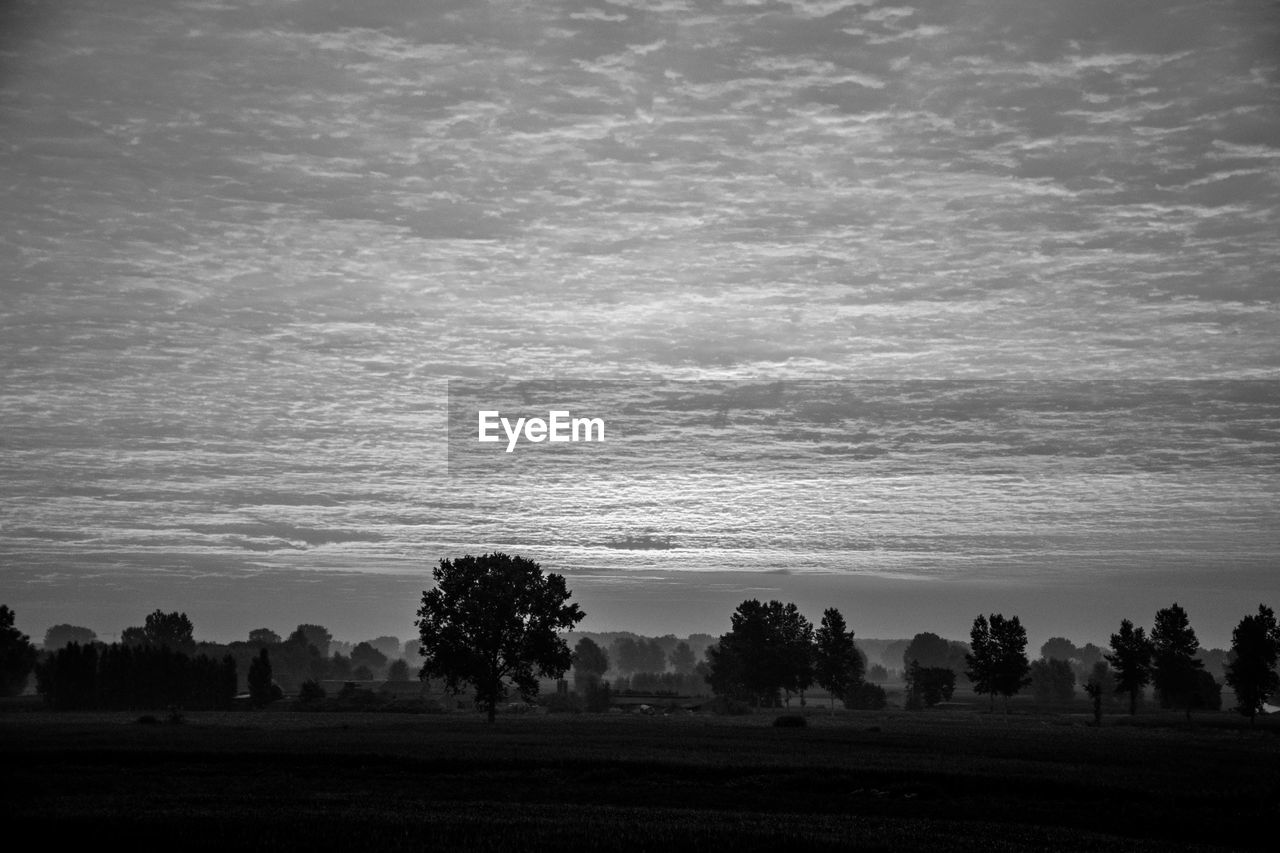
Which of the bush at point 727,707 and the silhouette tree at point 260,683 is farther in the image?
the silhouette tree at point 260,683

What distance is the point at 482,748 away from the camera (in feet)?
206

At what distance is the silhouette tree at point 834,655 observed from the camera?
15950 centimetres

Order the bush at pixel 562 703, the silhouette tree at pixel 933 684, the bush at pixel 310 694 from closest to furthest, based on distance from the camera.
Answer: the bush at pixel 310 694 → the bush at pixel 562 703 → the silhouette tree at pixel 933 684

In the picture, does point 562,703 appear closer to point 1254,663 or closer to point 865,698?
point 865,698

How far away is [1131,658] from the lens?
5527 inches

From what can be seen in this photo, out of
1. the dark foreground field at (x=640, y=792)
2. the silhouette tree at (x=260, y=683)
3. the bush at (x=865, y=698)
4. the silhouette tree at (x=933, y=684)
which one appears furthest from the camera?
the silhouette tree at (x=933, y=684)

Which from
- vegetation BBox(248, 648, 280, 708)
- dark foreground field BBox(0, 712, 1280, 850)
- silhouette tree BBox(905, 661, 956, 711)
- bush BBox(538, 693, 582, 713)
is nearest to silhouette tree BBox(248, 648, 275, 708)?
vegetation BBox(248, 648, 280, 708)

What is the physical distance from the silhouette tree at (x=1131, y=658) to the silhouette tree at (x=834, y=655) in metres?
36.7

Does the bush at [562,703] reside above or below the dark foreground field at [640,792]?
below

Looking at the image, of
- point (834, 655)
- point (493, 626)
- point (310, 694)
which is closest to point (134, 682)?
point (310, 694)

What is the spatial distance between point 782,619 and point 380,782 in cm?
13622

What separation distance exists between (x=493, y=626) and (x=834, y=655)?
6893 cm

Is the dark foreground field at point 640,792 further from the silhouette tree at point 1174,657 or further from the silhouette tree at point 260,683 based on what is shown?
the silhouette tree at point 260,683

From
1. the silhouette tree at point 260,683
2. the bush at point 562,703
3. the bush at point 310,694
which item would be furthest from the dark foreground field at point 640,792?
the bush at point 562,703
